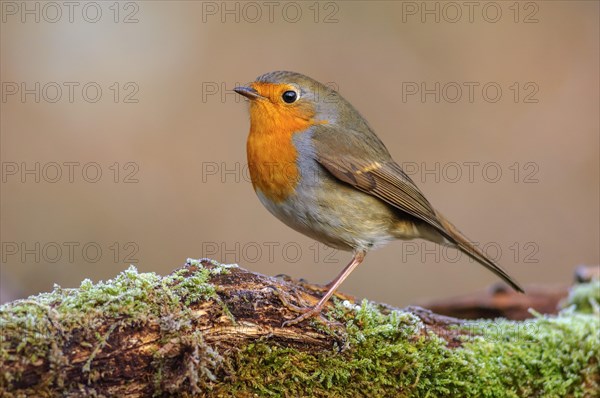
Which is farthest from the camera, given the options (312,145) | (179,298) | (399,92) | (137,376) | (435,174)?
(399,92)

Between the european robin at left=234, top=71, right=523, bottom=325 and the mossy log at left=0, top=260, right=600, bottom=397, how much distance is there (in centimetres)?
45

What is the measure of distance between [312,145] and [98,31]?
5205 millimetres

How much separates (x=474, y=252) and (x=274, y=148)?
141 cm

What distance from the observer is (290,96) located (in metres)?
4.05

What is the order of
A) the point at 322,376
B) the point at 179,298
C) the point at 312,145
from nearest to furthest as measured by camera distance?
the point at 179,298 < the point at 322,376 < the point at 312,145

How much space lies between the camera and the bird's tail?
397cm

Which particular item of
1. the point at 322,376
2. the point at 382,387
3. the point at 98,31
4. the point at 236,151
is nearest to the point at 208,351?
the point at 322,376

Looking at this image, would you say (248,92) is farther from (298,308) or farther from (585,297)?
(585,297)

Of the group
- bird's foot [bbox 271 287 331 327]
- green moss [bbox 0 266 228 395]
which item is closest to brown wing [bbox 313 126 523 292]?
bird's foot [bbox 271 287 331 327]

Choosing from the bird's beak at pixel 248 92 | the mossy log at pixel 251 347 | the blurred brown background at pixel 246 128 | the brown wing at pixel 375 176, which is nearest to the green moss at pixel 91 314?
the mossy log at pixel 251 347

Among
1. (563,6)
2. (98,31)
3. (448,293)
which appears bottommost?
(448,293)

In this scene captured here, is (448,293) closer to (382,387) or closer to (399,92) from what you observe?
(399,92)

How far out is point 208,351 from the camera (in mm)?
2488

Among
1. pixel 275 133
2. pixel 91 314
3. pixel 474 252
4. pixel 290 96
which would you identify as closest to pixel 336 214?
pixel 275 133
